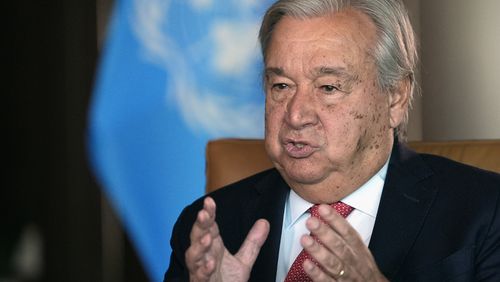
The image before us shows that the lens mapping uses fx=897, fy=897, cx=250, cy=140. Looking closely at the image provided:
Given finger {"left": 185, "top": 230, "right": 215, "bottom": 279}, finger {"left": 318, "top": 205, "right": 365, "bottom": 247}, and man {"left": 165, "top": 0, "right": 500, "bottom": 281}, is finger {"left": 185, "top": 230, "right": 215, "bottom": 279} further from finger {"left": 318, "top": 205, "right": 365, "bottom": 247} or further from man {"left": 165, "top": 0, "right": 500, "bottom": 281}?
finger {"left": 318, "top": 205, "right": 365, "bottom": 247}

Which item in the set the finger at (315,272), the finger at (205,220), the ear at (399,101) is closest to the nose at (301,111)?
the ear at (399,101)

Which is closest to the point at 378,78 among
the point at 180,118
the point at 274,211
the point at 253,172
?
the point at 274,211

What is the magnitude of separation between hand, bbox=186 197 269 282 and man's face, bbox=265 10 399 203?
9.2 inches

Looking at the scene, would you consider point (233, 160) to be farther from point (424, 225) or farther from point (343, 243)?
point (343, 243)

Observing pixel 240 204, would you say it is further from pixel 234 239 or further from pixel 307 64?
pixel 307 64

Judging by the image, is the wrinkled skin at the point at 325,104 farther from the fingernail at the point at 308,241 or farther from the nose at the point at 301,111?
the fingernail at the point at 308,241

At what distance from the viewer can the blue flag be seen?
3516 millimetres

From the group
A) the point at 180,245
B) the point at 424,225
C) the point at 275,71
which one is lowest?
the point at 180,245

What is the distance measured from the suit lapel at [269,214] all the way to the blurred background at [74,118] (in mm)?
1488

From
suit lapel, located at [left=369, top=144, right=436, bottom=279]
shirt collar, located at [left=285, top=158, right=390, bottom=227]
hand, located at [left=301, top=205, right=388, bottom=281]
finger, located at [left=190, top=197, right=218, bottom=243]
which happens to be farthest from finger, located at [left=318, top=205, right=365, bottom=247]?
shirt collar, located at [left=285, top=158, right=390, bottom=227]

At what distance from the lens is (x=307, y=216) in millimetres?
2164

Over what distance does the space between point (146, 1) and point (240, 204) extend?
153 cm

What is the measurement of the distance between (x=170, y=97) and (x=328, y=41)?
1586 millimetres

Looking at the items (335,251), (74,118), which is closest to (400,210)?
(335,251)
